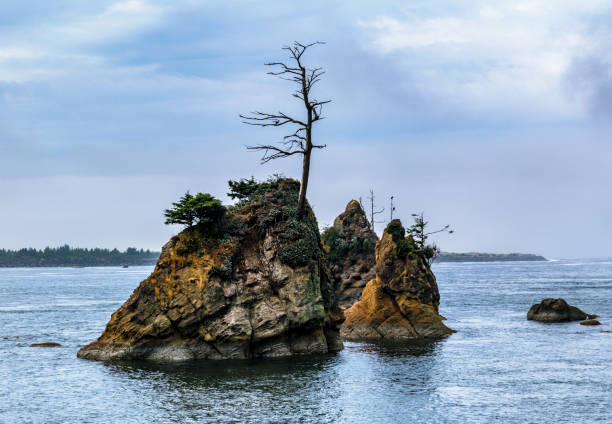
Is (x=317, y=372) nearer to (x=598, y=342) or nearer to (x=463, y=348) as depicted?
(x=463, y=348)

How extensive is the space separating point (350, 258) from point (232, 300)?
143ft

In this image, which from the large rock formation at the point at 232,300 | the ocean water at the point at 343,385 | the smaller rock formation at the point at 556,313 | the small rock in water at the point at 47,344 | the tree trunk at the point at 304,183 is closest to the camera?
the ocean water at the point at 343,385

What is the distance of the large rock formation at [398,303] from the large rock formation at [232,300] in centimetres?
943

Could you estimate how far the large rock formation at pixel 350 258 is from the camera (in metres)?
84.9

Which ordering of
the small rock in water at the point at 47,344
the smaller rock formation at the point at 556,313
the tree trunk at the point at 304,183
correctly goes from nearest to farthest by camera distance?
the tree trunk at the point at 304,183 → the small rock in water at the point at 47,344 → the smaller rock formation at the point at 556,313

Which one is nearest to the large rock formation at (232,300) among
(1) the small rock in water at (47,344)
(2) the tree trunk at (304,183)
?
(2) the tree trunk at (304,183)

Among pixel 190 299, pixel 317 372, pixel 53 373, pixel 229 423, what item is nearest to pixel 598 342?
pixel 317 372

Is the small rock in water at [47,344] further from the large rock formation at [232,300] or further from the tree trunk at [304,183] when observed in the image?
the tree trunk at [304,183]

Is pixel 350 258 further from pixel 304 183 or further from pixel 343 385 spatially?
pixel 343 385

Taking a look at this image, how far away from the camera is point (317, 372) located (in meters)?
39.9

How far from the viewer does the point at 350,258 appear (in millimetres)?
86562

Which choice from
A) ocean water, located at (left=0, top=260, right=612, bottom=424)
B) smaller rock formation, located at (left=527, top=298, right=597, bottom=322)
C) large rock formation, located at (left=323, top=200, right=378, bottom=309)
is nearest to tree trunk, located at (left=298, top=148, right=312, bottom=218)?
ocean water, located at (left=0, top=260, right=612, bottom=424)

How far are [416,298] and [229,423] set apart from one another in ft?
104

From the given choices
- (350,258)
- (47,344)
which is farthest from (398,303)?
(47,344)
